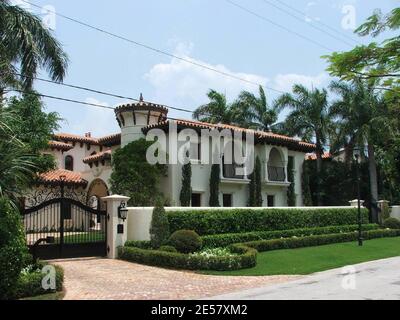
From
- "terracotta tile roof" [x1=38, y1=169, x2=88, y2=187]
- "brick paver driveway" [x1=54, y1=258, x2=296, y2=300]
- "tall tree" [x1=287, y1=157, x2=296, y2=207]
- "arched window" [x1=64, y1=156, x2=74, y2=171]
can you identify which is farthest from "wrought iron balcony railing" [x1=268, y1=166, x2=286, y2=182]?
"arched window" [x1=64, y1=156, x2=74, y2=171]

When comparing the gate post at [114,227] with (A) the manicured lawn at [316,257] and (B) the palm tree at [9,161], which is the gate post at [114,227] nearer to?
(A) the manicured lawn at [316,257]

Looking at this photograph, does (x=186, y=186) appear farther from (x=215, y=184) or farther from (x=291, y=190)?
(x=291, y=190)

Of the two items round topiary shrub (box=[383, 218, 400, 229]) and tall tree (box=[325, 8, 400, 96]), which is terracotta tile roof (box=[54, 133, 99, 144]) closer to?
round topiary shrub (box=[383, 218, 400, 229])

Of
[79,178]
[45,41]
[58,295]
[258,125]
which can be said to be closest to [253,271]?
[58,295]

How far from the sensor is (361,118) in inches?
1407

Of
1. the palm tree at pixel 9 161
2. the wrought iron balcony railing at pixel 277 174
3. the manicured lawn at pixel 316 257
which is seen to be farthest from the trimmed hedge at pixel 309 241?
the palm tree at pixel 9 161

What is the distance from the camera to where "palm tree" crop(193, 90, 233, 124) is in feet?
138

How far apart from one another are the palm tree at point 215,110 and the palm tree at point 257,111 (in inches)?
44.7

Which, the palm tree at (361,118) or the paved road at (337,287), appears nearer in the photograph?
the paved road at (337,287)

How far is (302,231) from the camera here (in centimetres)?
2522

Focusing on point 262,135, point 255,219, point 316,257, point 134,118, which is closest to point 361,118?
point 262,135

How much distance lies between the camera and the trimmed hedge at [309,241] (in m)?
20.9
